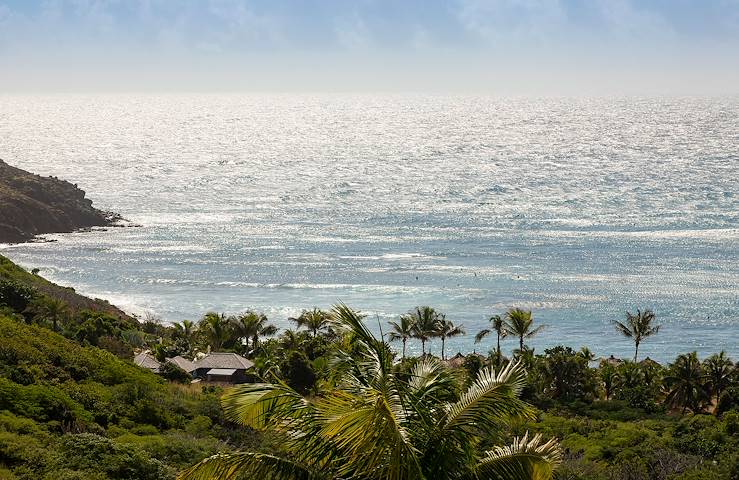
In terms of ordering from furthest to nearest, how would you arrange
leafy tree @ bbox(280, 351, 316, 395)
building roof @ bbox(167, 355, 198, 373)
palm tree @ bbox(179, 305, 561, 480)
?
building roof @ bbox(167, 355, 198, 373)
leafy tree @ bbox(280, 351, 316, 395)
palm tree @ bbox(179, 305, 561, 480)

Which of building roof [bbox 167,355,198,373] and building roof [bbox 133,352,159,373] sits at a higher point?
building roof [bbox 133,352,159,373]

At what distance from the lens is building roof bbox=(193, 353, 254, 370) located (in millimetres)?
61156

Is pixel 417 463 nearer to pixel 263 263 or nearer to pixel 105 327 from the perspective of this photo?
pixel 105 327

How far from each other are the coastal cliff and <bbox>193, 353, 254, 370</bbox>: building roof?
89677mm

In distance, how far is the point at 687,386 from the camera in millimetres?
57406

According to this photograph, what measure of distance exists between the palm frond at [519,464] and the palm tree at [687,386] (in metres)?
47.5

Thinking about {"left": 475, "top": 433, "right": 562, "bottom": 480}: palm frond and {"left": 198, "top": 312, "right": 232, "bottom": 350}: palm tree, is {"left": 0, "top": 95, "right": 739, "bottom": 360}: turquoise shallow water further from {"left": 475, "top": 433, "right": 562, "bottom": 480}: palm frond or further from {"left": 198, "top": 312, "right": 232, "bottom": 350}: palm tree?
{"left": 475, "top": 433, "right": 562, "bottom": 480}: palm frond

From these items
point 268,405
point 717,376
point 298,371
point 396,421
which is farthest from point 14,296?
point 396,421

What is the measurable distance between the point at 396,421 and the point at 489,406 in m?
1.78

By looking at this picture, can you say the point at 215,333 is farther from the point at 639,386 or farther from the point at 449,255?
the point at 449,255

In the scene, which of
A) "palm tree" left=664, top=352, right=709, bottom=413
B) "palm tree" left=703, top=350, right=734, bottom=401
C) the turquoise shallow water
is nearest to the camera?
"palm tree" left=664, top=352, right=709, bottom=413

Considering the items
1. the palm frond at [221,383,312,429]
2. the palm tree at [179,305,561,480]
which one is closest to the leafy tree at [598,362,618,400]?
the palm tree at [179,305,561,480]

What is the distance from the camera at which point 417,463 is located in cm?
1141

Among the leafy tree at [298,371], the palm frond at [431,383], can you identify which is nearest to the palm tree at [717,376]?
the leafy tree at [298,371]
